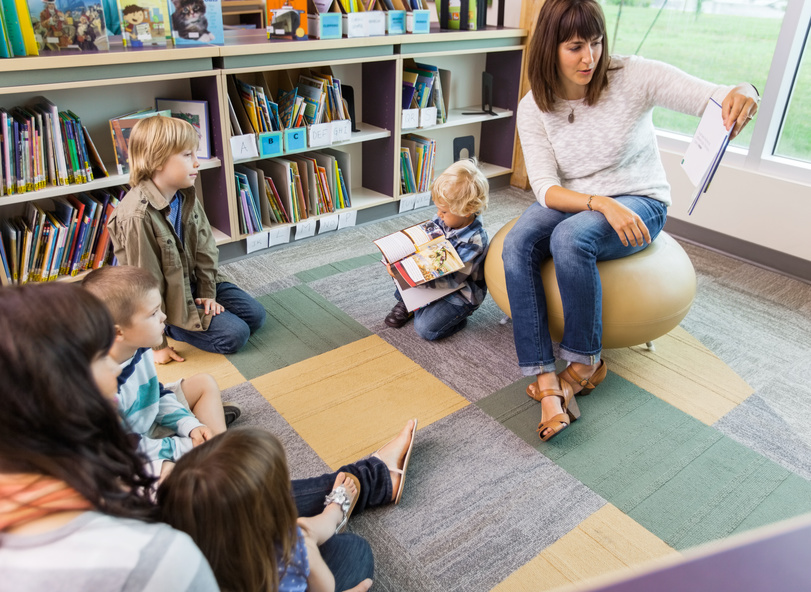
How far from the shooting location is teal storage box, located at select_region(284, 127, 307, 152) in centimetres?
281

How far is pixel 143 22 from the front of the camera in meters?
2.34

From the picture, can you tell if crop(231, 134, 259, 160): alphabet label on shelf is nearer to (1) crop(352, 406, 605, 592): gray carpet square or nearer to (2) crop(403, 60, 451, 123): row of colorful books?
(2) crop(403, 60, 451, 123): row of colorful books

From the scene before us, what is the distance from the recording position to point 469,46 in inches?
128

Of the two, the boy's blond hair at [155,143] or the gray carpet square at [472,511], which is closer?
the gray carpet square at [472,511]

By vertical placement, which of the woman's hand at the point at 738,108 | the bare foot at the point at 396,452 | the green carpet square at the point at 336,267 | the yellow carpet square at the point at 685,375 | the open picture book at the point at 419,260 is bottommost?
the yellow carpet square at the point at 685,375

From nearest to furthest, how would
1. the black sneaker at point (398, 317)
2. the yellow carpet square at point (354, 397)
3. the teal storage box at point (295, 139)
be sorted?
the yellow carpet square at point (354, 397) < the black sneaker at point (398, 317) < the teal storage box at point (295, 139)

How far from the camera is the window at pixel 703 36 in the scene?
296cm

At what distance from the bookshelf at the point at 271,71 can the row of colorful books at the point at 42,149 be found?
47 millimetres

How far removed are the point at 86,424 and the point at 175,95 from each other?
234 centimetres

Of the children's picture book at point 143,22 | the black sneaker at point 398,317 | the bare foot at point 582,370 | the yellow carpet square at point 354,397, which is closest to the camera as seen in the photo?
the yellow carpet square at point 354,397

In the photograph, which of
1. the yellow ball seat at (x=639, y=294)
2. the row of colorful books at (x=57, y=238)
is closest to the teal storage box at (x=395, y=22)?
the row of colorful books at (x=57, y=238)

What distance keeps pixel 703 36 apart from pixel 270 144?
2249mm

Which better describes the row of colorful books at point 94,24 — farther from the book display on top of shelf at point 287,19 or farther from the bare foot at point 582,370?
the bare foot at point 582,370

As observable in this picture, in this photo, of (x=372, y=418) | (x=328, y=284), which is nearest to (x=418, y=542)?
(x=372, y=418)
